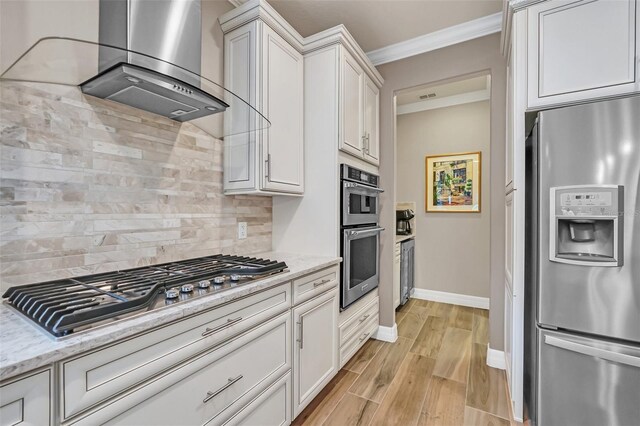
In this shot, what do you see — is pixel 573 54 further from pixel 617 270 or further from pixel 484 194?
pixel 484 194

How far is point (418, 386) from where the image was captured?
2117 millimetres

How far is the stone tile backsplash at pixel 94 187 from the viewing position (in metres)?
1.11

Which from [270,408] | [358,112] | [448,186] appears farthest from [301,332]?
[448,186]

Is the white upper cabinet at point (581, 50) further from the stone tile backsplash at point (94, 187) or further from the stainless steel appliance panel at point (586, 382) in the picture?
the stone tile backsplash at point (94, 187)

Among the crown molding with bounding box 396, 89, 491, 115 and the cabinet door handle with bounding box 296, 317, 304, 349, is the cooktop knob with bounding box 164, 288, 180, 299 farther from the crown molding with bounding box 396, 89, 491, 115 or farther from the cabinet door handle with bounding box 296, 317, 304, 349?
the crown molding with bounding box 396, 89, 491, 115

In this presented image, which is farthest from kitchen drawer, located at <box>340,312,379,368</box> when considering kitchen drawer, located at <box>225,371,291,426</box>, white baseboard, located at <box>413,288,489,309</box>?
white baseboard, located at <box>413,288,489,309</box>

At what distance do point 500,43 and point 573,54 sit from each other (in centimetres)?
94

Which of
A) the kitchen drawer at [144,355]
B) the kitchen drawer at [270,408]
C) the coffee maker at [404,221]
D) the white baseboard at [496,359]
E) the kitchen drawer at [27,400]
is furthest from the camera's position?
the coffee maker at [404,221]

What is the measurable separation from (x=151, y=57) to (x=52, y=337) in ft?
3.12

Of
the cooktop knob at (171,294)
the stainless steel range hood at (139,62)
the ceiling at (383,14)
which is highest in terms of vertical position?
the ceiling at (383,14)

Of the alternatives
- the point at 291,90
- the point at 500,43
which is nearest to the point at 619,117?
the point at 500,43

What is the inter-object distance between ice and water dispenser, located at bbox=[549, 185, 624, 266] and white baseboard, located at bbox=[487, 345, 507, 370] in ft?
4.18

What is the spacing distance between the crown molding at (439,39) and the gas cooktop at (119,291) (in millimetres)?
2334

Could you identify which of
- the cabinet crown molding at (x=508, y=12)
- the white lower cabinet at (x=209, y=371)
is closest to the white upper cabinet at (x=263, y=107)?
the white lower cabinet at (x=209, y=371)
